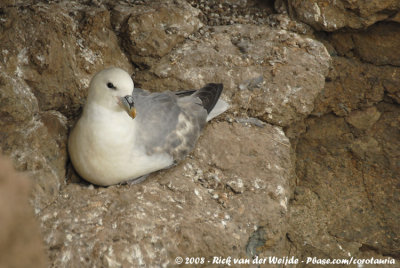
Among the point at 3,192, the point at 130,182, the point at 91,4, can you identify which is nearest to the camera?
the point at 3,192

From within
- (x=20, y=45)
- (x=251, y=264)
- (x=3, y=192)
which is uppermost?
(x=3, y=192)

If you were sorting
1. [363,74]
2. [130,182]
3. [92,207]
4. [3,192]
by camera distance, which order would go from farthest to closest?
[363,74] < [130,182] < [92,207] < [3,192]

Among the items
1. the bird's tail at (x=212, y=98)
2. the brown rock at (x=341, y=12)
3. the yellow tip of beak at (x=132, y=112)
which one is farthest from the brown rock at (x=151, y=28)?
the yellow tip of beak at (x=132, y=112)

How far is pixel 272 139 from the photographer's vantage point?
3814 millimetres

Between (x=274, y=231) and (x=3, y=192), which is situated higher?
(x=3, y=192)

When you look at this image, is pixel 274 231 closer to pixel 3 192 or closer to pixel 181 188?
pixel 181 188

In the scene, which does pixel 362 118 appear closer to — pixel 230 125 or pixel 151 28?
pixel 230 125

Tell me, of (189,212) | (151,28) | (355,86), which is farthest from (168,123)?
(355,86)

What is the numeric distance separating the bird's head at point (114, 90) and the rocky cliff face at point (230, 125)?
18.7 inches

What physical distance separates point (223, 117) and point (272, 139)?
435mm

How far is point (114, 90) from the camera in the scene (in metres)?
2.91

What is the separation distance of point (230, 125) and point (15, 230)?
6.99 feet

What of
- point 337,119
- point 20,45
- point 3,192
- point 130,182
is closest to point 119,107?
point 130,182

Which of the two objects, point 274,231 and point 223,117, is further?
point 223,117
